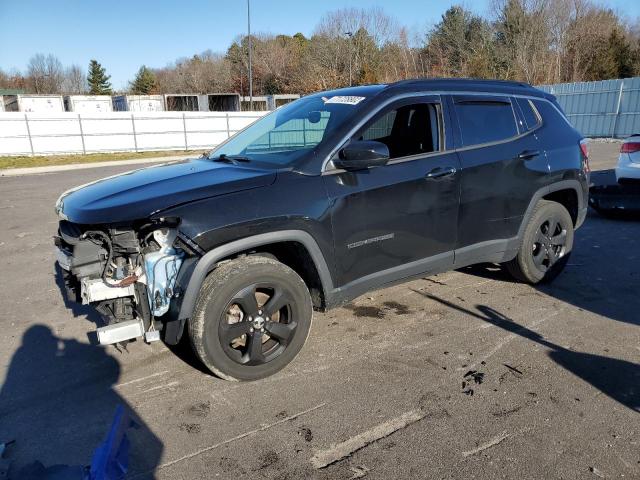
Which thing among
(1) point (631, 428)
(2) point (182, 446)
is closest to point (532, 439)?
(1) point (631, 428)

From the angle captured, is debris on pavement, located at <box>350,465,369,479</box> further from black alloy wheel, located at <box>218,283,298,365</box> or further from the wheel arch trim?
the wheel arch trim

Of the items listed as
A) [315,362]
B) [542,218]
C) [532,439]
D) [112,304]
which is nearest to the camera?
[532,439]

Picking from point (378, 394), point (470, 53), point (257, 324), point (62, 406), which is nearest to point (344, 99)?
point (257, 324)

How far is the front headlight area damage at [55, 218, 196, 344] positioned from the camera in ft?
9.86

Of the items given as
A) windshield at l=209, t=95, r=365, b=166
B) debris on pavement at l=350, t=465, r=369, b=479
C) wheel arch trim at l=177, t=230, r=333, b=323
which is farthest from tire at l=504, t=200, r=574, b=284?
debris on pavement at l=350, t=465, r=369, b=479

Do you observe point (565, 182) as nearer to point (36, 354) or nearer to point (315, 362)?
point (315, 362)

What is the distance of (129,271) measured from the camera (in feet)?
10.2

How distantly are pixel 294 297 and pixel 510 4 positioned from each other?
4572cm

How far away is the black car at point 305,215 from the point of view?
9.93 ft

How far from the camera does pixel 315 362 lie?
3.59m

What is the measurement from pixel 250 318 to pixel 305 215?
2.52 ft

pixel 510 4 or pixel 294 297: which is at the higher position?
pixel 510 4

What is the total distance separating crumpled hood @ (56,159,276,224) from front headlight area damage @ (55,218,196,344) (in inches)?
4.4

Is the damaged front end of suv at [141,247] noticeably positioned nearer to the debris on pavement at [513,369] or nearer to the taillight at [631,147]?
the debris on pavement at [513,369]
